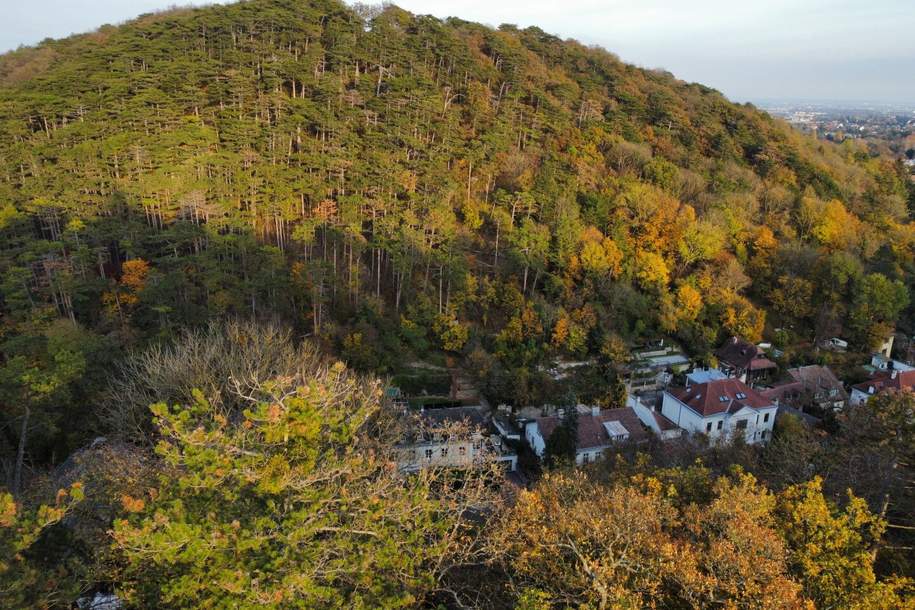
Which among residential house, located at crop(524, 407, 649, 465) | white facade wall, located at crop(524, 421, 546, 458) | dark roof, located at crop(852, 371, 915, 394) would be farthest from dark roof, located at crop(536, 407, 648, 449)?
dark roof, located at crop(852, 371, 915, 394)

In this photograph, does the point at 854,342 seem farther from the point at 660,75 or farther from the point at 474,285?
the point at 660,75

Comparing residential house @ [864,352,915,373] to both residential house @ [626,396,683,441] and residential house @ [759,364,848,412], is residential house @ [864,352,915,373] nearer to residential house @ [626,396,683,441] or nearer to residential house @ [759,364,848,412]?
residential house @ [759,364,848,412]

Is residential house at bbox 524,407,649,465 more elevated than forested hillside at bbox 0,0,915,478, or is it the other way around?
forested hillside at bbox 0,0,915,478

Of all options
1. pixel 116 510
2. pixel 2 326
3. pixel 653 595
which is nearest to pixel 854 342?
pixel 653 595

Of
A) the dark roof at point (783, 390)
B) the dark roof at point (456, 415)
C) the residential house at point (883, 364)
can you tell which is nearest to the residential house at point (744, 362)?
the dark roof at point (783, 390)

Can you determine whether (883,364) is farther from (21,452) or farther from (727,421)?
(21,452)

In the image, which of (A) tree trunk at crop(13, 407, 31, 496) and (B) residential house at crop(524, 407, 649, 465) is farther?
(B) residential house at crop(524, 407, 649, 465)

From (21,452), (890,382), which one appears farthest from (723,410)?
(21,452)
